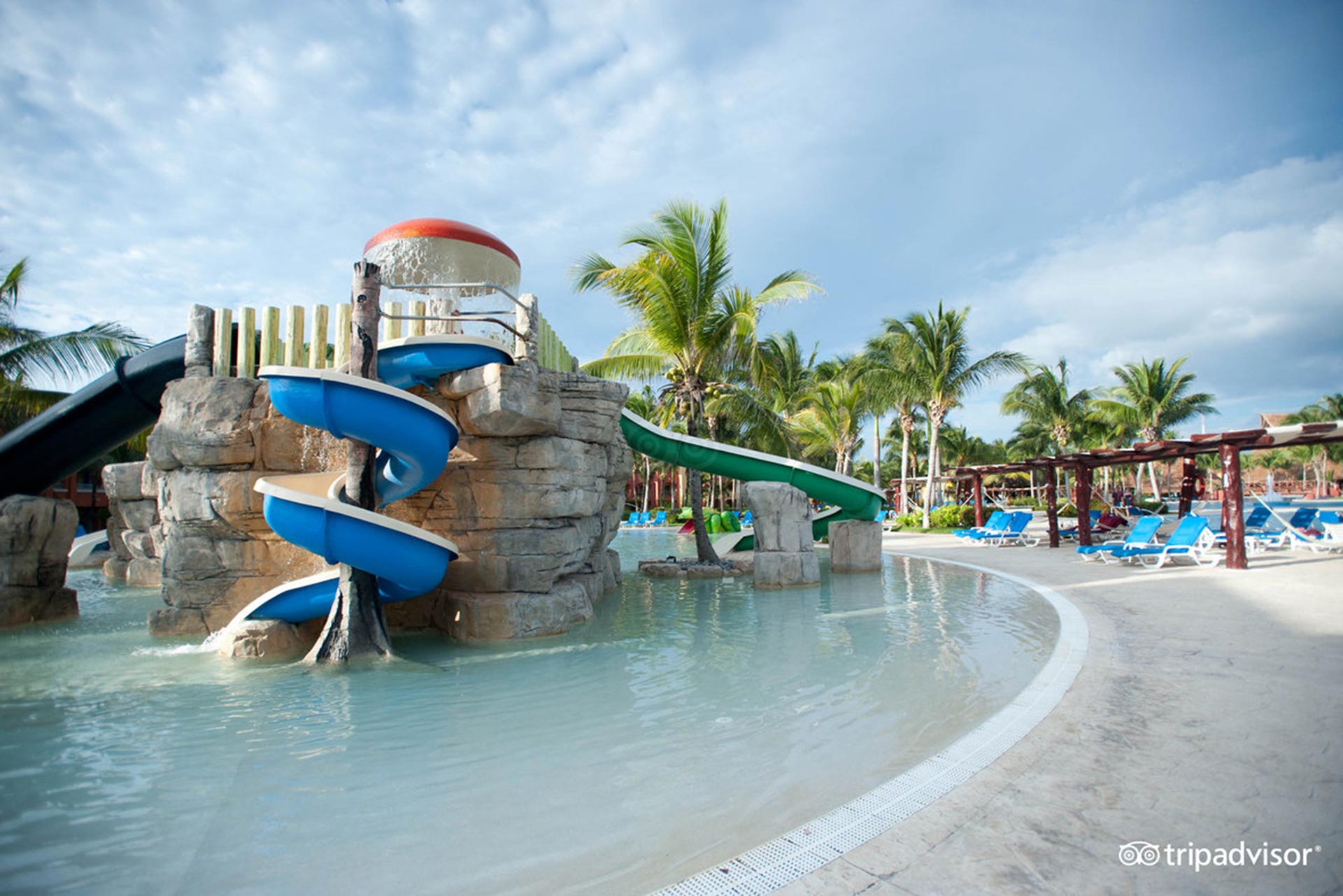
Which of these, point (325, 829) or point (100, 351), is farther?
point (100, 351)

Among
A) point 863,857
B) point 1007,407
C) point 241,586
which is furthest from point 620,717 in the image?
point 1007,407

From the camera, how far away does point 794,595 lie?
989cm

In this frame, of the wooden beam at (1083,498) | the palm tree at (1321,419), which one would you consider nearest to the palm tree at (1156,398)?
the palm tree at (1321,419)

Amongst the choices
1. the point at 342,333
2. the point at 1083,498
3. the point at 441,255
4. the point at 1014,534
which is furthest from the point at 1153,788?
the point at 1014,534

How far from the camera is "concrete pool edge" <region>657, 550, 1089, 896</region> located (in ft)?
7.54

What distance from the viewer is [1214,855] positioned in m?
2.34

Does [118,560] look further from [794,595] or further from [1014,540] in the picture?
[1014,540]

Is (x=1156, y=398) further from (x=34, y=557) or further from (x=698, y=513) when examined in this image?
(x=34, y=557)

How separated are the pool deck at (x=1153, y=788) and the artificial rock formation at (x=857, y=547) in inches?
271

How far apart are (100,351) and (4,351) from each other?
171cm

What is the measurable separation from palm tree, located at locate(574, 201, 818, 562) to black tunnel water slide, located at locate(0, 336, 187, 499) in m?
7.85

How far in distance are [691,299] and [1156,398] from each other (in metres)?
31.7

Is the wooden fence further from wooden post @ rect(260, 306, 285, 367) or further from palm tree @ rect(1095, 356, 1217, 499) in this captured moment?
palm tree @ rect(1095, 356, 1217, 499)

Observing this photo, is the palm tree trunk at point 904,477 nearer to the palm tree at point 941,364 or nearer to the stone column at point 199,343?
the palm tree at point 941,364
